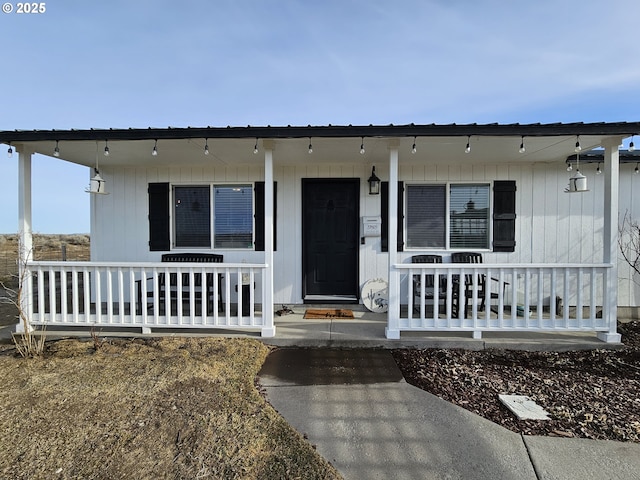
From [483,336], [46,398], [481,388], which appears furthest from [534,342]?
[46,398]

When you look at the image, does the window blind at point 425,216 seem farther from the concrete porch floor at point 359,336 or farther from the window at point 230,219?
the window at point 230,219

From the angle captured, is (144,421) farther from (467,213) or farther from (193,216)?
(467,213)

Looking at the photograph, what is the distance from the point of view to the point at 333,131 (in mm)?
3670

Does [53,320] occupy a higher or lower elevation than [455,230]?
lower

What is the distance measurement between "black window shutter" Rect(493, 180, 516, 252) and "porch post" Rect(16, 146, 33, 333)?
6.27 meters

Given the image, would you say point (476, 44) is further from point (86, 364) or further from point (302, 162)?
point (86, 364)

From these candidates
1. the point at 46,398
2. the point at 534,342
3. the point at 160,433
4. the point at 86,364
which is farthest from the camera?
the point at 534,342

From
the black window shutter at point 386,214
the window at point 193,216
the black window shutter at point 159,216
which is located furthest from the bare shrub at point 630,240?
the black window shutter at point 159,216

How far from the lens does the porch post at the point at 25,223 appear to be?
405cm

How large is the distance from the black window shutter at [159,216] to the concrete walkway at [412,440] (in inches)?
130

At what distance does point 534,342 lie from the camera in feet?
12.5

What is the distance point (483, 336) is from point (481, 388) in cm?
134

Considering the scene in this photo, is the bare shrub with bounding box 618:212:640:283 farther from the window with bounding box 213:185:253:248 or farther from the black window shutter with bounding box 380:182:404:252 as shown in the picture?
the window with bounding box 213:185:253:248

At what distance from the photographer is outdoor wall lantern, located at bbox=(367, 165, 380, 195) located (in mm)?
5174
